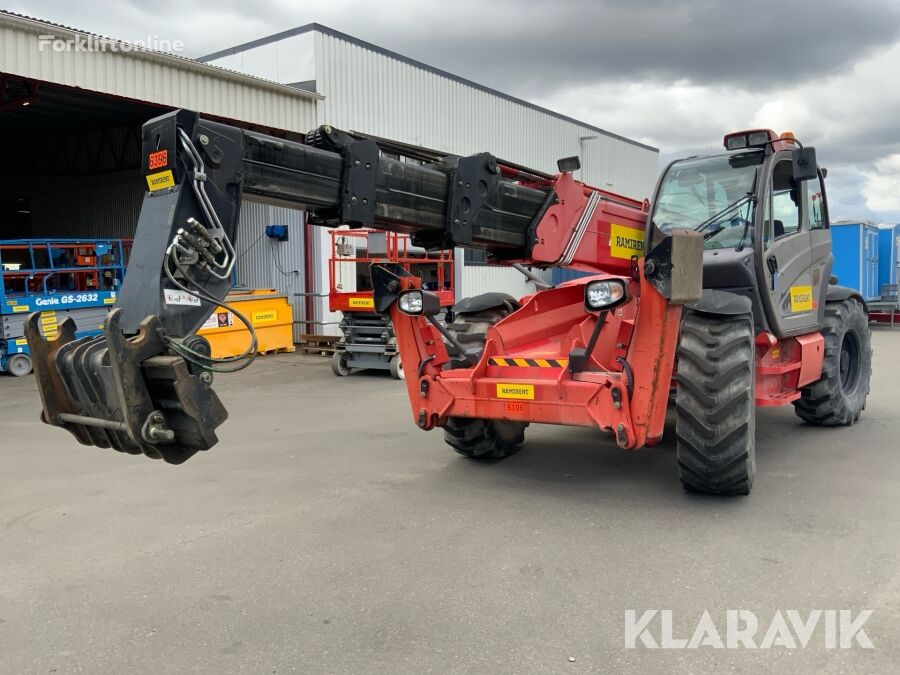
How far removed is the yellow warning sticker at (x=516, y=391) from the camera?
209 inches

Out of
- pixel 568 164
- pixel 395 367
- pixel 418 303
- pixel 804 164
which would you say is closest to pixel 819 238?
pixel 804 164

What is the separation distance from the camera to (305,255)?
17250 mm

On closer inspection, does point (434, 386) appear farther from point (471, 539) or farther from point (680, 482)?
point (680, 482)

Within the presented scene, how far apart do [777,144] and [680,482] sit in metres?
2.94

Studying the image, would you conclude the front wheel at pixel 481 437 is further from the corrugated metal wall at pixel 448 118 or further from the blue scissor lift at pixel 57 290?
the corrugated metal wall at pixel 448 118

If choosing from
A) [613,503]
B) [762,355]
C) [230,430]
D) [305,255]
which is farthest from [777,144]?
[305,255]

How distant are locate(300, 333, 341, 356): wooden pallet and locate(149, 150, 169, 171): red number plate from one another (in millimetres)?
11883

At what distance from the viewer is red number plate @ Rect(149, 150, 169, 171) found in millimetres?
3411

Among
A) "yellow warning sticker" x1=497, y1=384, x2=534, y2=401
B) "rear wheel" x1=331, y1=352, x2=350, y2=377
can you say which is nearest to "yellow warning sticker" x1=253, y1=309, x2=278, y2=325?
"rear wheel" x1=331, y1=352, x2=350, y2=377

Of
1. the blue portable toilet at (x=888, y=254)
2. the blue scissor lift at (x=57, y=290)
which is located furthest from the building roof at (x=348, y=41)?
the blue portable toilet at (x=888, y=254)

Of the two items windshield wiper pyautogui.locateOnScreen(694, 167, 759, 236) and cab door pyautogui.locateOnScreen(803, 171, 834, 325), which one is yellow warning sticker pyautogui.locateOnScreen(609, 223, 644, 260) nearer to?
windshield wiper pyautogui.locateOnScreen(694, 167, 759, 236)

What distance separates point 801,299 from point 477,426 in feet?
10.1

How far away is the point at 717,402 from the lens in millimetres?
4945

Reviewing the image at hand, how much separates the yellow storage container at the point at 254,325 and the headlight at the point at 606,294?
401 inches
